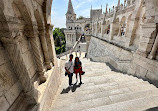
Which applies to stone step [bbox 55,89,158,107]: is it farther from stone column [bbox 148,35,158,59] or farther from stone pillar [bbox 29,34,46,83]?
stone column [bbox 148,35,158,59]

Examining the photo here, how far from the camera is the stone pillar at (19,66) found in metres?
1.53

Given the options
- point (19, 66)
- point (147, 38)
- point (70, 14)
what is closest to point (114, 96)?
point (19, 66)

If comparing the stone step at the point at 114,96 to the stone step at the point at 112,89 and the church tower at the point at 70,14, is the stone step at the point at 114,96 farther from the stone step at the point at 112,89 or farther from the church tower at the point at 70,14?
the church tower at the point at 70,14

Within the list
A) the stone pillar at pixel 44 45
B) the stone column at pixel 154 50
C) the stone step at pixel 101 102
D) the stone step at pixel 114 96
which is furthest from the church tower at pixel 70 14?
the stone step at pixel 101 102

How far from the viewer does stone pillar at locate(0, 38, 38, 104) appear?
5.00ft

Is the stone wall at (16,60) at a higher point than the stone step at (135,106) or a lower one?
higher

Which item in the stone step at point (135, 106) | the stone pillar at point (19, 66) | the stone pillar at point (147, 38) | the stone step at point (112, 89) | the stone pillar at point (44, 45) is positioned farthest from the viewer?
the stone pillar at point (147, 38)

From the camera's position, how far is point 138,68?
3930mm

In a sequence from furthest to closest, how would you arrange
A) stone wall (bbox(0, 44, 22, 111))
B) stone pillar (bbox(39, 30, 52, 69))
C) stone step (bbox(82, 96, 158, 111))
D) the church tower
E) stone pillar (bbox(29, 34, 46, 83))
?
the church tower < stone pillar (bbox(39, 30, 52, 69)) < stone pillar (bbox(29, 34, 46, 83)) < stone step (bbox(82, 96, 158, 111)) < stone wall (bbox(0, 44, 22, 111))

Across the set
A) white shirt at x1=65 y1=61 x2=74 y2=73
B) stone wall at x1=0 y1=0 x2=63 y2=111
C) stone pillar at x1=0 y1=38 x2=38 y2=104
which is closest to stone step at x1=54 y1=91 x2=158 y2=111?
stone wall at x1=0 y1=0 x2=63 y2=111

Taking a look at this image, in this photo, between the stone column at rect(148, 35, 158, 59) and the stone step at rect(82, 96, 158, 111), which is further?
the stone column at rect(148, 35, 158, 59)

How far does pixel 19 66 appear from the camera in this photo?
168 centimetres

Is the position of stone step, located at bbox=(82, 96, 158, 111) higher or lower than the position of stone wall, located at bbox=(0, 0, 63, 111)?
lower

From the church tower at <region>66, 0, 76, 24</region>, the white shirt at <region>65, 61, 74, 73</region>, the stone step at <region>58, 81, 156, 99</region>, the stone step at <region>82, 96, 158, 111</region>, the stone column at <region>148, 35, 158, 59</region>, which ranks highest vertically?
the church tower at <region>66, 0, 76, 24</region>
